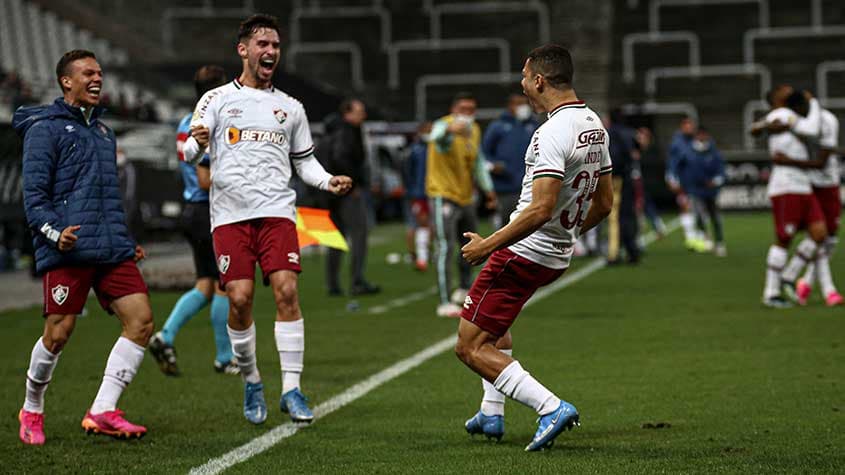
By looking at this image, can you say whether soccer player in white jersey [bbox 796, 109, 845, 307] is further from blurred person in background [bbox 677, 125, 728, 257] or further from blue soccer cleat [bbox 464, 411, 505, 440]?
blurred person in background [bbox 677, 125, 728, 257]

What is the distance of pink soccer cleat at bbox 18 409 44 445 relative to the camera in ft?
25.6

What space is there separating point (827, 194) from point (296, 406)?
780 cm

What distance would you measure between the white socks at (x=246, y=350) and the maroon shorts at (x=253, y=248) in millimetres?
296

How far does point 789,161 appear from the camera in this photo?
46.1 ft

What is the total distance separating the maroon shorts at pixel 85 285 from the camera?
775 centimetres

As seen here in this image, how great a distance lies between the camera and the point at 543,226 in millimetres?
7039

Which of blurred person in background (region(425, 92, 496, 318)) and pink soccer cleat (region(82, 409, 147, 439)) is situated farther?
blurred person in background (region(425, 92, 496, 318))

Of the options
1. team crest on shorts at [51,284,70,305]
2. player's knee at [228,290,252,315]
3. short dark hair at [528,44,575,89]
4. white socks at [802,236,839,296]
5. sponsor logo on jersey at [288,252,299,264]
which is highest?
short dark hair at [528,44,575,89]

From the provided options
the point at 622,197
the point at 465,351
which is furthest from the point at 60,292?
the point at 622,197

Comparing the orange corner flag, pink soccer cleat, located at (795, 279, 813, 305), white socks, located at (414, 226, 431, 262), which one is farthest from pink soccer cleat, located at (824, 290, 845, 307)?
white socks, located at (414, 226, 431, 262)

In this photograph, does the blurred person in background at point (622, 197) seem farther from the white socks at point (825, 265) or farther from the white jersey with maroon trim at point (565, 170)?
the white jersey with maroon trim at point (565, 170)

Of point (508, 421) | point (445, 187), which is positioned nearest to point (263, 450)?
point (508, 421)

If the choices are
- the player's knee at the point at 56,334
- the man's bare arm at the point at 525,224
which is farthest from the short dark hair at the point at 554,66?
the player's knee at the point at 56,334

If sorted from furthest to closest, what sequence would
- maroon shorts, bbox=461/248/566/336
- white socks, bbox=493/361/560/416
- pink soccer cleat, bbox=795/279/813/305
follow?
1. pink soccer cleat, bbox=795/279/813/305
2. maroon shorts, bbox=461/248/566/336
3. white socks, bbox=493/361/560/416
